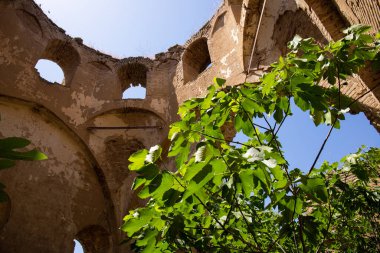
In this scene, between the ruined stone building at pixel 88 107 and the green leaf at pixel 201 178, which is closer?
the green leaf at pixel 201 178

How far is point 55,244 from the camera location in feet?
28.2

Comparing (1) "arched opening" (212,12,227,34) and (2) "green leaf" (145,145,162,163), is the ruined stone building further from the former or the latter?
(2) "green leaf" (145,145,162,163)

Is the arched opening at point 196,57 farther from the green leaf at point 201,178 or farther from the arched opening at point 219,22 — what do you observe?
the green leaf at point 201,178

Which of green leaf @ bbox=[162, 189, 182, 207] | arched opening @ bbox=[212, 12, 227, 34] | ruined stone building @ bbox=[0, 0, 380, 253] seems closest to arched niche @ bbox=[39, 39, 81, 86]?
ruined stone building @ bbox=[0, 0, 380, 253]

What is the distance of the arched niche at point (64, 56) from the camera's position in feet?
37.4

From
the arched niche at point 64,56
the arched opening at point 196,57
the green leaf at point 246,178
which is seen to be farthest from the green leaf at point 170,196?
the arched niche at point 64,56

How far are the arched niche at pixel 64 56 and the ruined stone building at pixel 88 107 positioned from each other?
0.03 m

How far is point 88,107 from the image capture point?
1093 cm

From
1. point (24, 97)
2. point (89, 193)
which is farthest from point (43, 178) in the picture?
point (24, 97)

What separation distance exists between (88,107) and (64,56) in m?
2.27

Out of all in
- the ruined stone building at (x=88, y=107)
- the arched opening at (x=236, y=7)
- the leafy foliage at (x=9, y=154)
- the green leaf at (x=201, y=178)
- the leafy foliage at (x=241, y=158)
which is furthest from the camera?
the arched opening at (x=236, y=7)

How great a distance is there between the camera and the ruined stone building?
8.20 meters

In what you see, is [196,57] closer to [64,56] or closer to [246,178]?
[64,56]

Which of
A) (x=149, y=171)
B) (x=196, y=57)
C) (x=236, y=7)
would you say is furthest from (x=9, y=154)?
(x=196, y=57)
